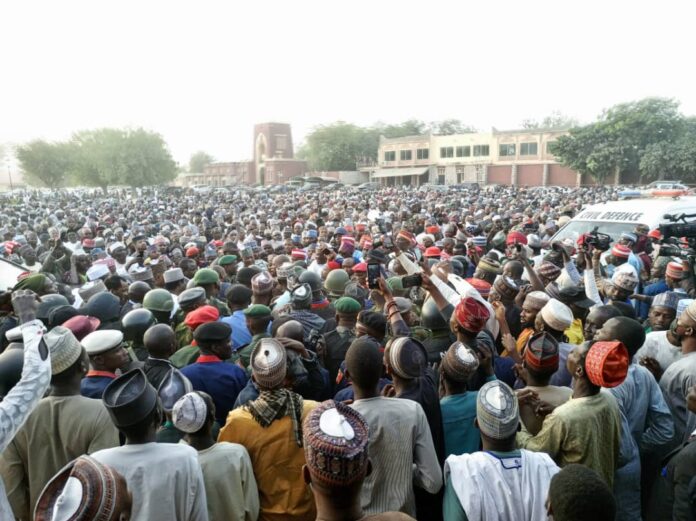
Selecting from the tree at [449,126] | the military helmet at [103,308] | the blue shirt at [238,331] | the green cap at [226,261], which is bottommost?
the blue shirt at [238,331]

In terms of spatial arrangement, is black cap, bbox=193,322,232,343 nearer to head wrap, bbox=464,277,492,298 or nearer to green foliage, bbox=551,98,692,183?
head wrap, bbox=464,277,492,298

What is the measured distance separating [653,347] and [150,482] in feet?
11.3

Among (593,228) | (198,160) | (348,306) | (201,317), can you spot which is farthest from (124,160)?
(198,160)

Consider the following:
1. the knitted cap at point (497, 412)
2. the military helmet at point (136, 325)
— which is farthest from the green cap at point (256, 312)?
the knitted cap at point (497, 412)

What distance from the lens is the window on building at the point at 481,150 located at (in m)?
57.0

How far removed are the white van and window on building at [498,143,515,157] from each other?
48506 mm

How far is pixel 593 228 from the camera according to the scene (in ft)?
29.6

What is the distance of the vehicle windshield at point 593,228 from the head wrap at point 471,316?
664 cm

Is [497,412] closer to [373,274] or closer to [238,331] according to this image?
[373,274]

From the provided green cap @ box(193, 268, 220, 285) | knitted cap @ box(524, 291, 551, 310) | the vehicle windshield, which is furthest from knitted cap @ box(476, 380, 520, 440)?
the vehicle windshield

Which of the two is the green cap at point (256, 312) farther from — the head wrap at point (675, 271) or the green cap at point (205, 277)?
the head wrap at point (675, 271)

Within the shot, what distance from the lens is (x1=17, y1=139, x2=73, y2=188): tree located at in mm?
59250

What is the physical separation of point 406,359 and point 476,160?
5816cm

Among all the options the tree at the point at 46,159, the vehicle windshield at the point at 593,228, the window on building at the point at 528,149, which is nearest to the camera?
the vehicle windshield at the point at 593,228
